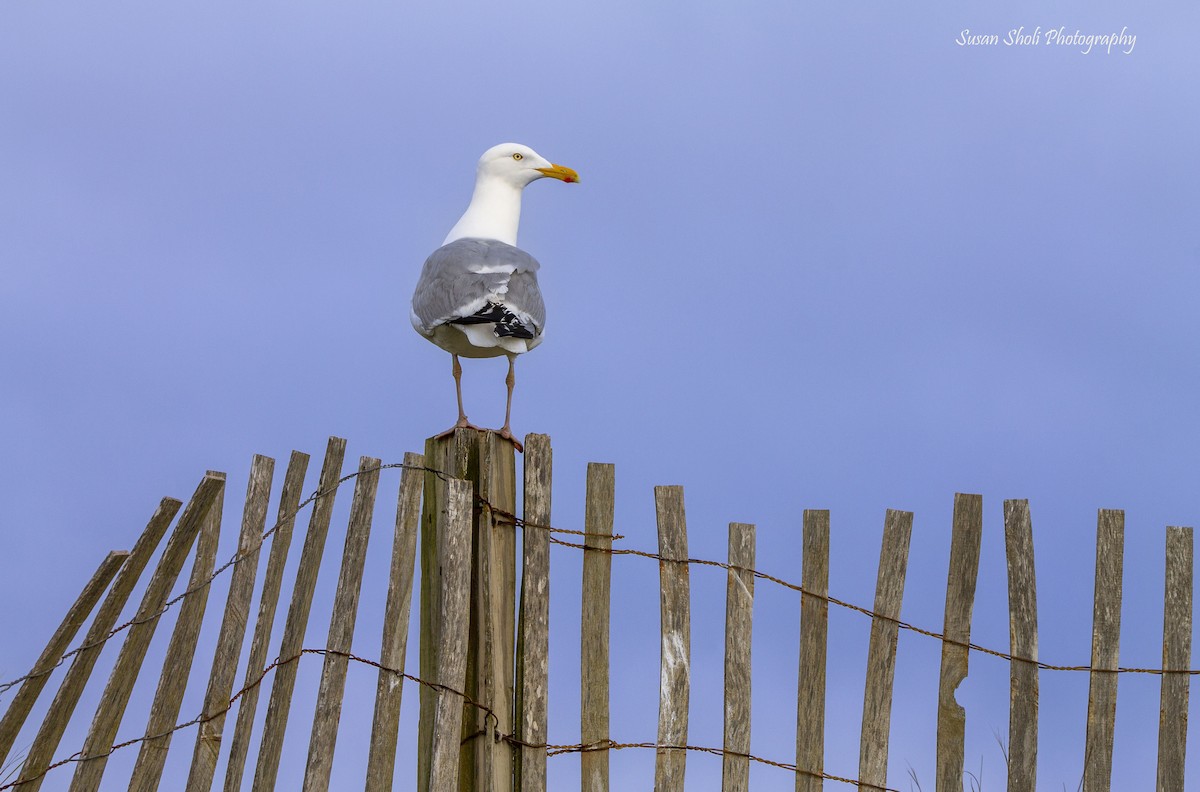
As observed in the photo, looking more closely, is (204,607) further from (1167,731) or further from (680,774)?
(1167,731)

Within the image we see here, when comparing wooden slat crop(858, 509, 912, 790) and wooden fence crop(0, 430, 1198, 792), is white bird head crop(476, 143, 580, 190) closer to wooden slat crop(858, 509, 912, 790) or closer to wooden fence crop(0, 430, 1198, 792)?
wooden fence crop(0, 430, 1198, 792)

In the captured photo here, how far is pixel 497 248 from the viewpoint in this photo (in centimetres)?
648

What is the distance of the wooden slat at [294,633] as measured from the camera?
4879 mm

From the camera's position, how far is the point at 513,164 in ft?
24.1

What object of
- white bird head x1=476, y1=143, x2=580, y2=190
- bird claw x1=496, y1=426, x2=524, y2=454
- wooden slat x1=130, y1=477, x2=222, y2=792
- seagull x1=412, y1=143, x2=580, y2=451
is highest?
white bird head x1=476, y1=143, x2=580, y2=190

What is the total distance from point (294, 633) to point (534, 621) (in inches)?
37.8

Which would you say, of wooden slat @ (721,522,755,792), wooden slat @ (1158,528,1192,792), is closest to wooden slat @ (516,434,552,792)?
wooden slat @ (721,522,755,792)

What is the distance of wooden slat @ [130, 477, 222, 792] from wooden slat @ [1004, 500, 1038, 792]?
3.41m

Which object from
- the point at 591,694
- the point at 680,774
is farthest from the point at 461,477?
the point at 680,774

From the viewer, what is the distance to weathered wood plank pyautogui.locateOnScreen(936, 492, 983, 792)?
199 inches

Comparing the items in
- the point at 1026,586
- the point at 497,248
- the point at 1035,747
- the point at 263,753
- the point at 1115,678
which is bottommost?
the point at 263,753

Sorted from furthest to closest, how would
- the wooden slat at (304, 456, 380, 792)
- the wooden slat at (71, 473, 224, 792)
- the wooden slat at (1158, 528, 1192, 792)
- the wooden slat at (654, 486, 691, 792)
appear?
1. the wooden slat at (71, 473, 224, 792)
2. the wooden slat at (1158, 528, 1192, 792)
3. the wooden slat at (654, 486, 691, 792)
4. the wooden slat at (304, 456, 380, 792)

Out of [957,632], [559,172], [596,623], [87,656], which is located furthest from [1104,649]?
[87,656]

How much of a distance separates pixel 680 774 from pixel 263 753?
1.66 meters
